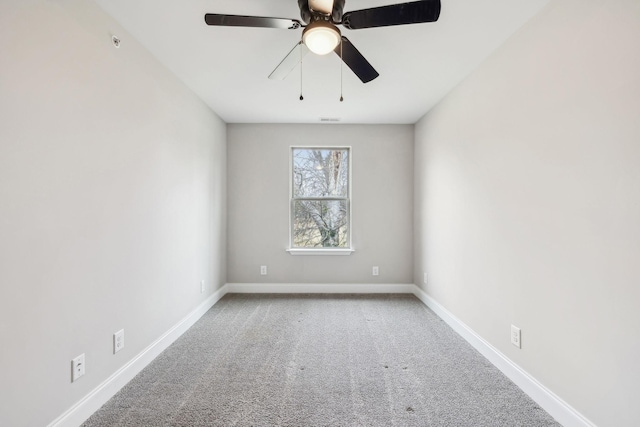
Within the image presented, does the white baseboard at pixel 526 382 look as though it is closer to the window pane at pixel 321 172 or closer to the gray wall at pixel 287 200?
the gray wall at pixel 287 200

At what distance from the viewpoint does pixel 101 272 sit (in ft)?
6.17

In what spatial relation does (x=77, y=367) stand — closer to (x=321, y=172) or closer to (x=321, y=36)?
(x=321, y=36)

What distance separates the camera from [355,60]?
2033mm

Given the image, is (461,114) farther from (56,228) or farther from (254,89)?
(56,228)

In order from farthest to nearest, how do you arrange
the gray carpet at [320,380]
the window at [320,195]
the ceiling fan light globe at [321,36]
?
the window at [320,195] < the gray carpet at [320,380] < the ceiling fan light globe at [321,36]

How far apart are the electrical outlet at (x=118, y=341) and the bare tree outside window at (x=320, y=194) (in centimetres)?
256

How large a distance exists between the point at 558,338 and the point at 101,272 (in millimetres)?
2679

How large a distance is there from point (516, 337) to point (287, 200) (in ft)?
9.96

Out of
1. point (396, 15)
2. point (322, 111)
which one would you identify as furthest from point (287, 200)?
point (396, 15)

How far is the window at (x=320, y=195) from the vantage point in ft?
14.5

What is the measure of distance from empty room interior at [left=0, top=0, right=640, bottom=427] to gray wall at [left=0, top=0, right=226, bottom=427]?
0.03 ft

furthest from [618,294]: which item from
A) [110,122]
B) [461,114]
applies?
[110,122]

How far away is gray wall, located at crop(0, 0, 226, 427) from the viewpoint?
4.48 feet

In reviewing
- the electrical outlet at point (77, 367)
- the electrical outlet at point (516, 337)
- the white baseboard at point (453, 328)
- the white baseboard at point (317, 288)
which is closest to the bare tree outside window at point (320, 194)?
the white baseboard at point (317, 288)
